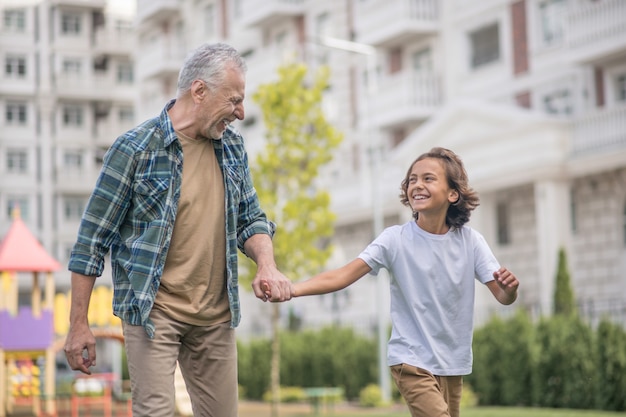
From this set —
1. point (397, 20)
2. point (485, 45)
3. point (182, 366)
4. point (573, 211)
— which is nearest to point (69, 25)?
point (397, 20)

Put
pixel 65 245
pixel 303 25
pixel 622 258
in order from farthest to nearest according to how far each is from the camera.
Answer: pixel 65 245
pixel 303 25
pixel 622 258

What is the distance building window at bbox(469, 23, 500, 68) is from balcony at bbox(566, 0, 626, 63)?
470 cm

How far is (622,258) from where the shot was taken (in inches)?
990

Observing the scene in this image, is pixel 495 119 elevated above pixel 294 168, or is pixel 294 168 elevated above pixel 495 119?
pixel 495 119

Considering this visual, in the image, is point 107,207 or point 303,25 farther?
point 303,25

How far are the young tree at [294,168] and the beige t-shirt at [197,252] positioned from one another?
1450cm

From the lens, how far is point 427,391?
523 cm

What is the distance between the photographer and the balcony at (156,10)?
48031 mm

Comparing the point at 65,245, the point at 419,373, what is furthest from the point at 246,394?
the point at 65,245

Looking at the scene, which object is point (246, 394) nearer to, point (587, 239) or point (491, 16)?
point (587, 239)

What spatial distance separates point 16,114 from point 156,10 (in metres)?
19.4

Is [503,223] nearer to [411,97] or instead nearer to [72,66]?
[411,97]

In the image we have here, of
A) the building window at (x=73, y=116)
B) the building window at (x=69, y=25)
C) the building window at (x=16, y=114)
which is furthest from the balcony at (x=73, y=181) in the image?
the building window at (x=69, y=25)

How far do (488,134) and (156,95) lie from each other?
27490 millimetres
